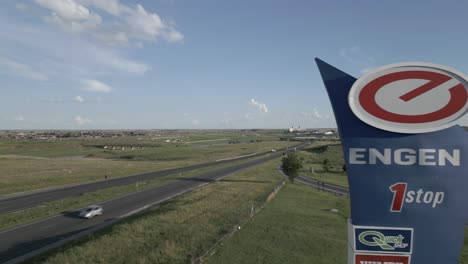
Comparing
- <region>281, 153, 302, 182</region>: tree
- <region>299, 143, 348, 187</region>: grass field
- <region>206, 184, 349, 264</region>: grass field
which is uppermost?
<region>281, 153, 302, 182</region>: tree

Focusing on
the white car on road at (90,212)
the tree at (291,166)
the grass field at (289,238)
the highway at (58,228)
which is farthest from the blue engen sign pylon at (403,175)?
the tree at (291,166)

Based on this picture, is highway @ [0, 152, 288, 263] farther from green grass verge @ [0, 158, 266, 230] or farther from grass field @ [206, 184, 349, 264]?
grass field @ [206, 184, 349, 264]

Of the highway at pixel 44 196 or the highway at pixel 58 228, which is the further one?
the highway at pixel 44 196

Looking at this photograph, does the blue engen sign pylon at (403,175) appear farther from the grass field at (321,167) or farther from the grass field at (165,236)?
the grass field at (321,167)

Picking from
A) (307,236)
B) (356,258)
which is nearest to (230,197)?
(307,236)

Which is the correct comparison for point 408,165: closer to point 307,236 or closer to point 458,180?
point 458,180

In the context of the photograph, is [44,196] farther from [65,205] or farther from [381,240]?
[381,240]

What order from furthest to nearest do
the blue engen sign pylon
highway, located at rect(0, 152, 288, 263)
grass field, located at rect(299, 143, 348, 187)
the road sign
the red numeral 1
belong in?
1. grass field, located at rect(299, 143, 348, 187)
2. highway, located at rect(0, 152, 288, 263)
3. the road sign
4. the red numeral 1
5. the blue engen sign pylon

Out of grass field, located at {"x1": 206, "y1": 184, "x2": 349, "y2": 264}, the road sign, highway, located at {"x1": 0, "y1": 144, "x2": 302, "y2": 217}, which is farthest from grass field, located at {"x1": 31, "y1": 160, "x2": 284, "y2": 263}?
highway, located at {"x1": 0, "y1": 144, "x2": 302, "y2": 217}

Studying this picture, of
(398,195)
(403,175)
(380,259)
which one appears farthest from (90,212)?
(403,175)
